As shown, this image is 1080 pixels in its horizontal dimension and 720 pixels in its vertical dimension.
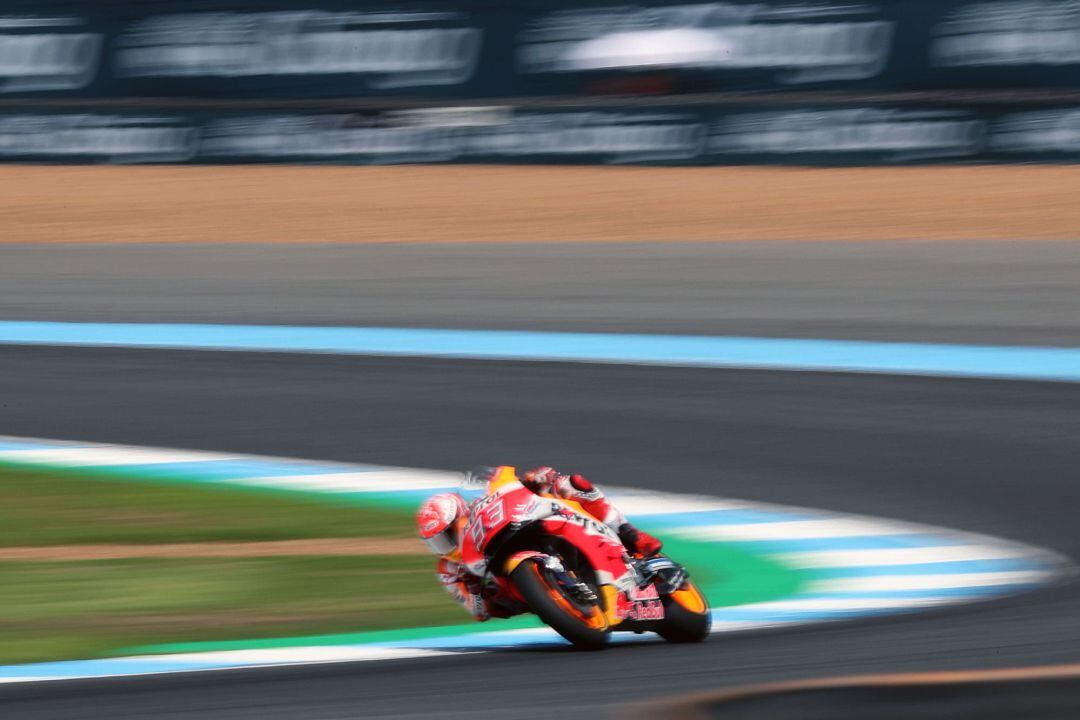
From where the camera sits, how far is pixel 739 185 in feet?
67.0

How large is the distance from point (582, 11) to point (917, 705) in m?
19.4

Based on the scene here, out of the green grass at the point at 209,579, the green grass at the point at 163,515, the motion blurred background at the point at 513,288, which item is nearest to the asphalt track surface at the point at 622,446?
the motion blurred background at the point at 513,288

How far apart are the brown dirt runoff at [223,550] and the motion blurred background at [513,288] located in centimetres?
2

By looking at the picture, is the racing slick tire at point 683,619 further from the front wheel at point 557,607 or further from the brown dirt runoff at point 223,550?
the brown dirt runoff at point 223,550

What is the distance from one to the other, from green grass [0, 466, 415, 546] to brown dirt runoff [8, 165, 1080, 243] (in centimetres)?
1075

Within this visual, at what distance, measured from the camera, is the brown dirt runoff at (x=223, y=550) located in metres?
6.32

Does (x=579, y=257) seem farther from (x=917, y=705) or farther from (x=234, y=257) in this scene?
(x=917, y=705)

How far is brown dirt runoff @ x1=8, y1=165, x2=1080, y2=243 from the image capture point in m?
18.4

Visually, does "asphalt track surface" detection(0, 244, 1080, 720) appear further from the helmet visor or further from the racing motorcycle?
the helmet visor

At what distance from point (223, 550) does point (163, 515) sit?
713 mm

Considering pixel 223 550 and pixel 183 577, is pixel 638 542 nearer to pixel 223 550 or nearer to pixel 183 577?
pixel 183 577

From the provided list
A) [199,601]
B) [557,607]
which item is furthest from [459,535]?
[199,601]

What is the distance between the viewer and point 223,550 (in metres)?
6.40

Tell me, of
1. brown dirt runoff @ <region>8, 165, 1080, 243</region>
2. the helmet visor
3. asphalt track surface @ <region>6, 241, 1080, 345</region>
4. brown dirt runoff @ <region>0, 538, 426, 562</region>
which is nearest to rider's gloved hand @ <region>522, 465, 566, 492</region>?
the helmet visor
